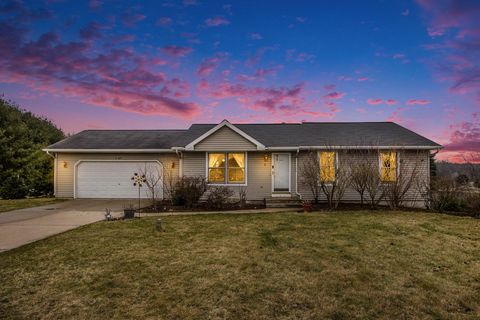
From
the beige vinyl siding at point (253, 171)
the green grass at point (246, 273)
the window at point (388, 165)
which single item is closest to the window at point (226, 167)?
the beige vinyl siding at point (253, 171)

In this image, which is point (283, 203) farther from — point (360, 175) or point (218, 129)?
point (218, 129)

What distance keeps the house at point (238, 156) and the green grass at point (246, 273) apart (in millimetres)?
6240

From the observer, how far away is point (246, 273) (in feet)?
16.6

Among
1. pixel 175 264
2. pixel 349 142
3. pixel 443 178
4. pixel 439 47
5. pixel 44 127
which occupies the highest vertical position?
pixel 439 47

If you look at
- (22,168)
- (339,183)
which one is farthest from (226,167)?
(22,168)

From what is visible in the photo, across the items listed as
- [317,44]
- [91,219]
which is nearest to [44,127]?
[91,219]

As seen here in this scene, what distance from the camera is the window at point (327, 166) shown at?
13.5m

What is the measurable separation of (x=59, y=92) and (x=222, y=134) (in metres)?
12.6

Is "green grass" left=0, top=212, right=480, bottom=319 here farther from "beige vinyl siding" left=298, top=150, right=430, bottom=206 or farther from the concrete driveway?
"beige vinyl siding" left=298, top=150, right=430, bottom=206

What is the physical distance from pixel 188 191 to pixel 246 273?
8.13 meters

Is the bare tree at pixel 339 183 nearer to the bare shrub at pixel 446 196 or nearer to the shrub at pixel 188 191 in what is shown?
the bare shrub at pixel 446 196

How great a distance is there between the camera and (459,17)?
12672 millimetres

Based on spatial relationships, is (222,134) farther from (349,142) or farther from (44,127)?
(44,127)

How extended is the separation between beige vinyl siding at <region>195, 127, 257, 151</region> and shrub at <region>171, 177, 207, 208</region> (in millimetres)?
2063
